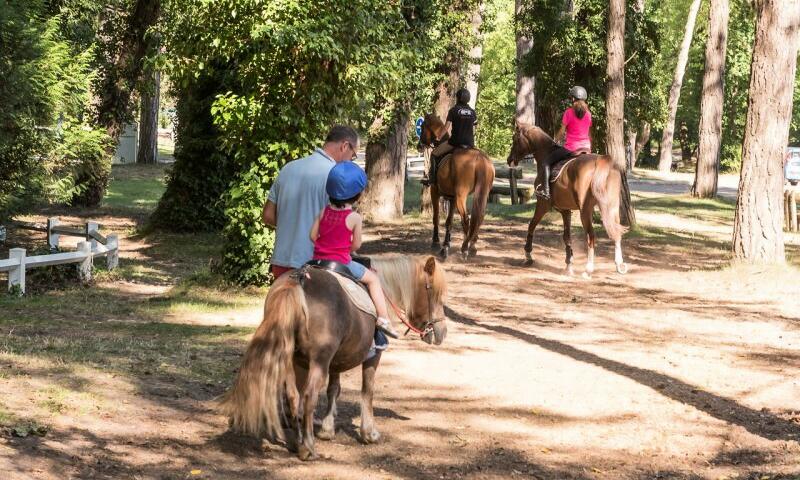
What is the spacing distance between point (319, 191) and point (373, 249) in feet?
41.0

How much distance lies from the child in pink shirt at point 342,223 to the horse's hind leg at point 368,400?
0.40 m

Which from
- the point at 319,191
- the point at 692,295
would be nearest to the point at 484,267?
the point at 692,295

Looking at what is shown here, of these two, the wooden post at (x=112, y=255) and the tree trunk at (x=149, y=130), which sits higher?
the tree trunk at (x=149, y=130)

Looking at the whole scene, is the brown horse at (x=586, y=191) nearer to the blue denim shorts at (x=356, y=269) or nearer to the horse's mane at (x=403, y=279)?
the horse's mane at (x=403, y=279)

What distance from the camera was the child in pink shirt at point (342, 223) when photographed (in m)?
7.84

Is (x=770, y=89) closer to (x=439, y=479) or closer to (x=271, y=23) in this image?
(x=271, y=23)

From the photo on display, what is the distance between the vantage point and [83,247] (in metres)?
18.2

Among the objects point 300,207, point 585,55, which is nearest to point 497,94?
point 585,55

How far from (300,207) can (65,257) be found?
395 inches

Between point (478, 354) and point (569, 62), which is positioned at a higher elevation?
point (569, 62)

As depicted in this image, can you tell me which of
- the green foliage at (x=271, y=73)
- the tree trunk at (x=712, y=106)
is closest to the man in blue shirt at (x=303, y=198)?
the green foliage at (x=271, y=73)

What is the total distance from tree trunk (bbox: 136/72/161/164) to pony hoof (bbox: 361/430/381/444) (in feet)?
131

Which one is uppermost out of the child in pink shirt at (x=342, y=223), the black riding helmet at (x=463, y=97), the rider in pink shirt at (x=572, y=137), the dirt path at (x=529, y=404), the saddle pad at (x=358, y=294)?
the black riding helmet at (x=463, y=97)

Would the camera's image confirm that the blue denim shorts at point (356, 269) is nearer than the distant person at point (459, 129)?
Yes
